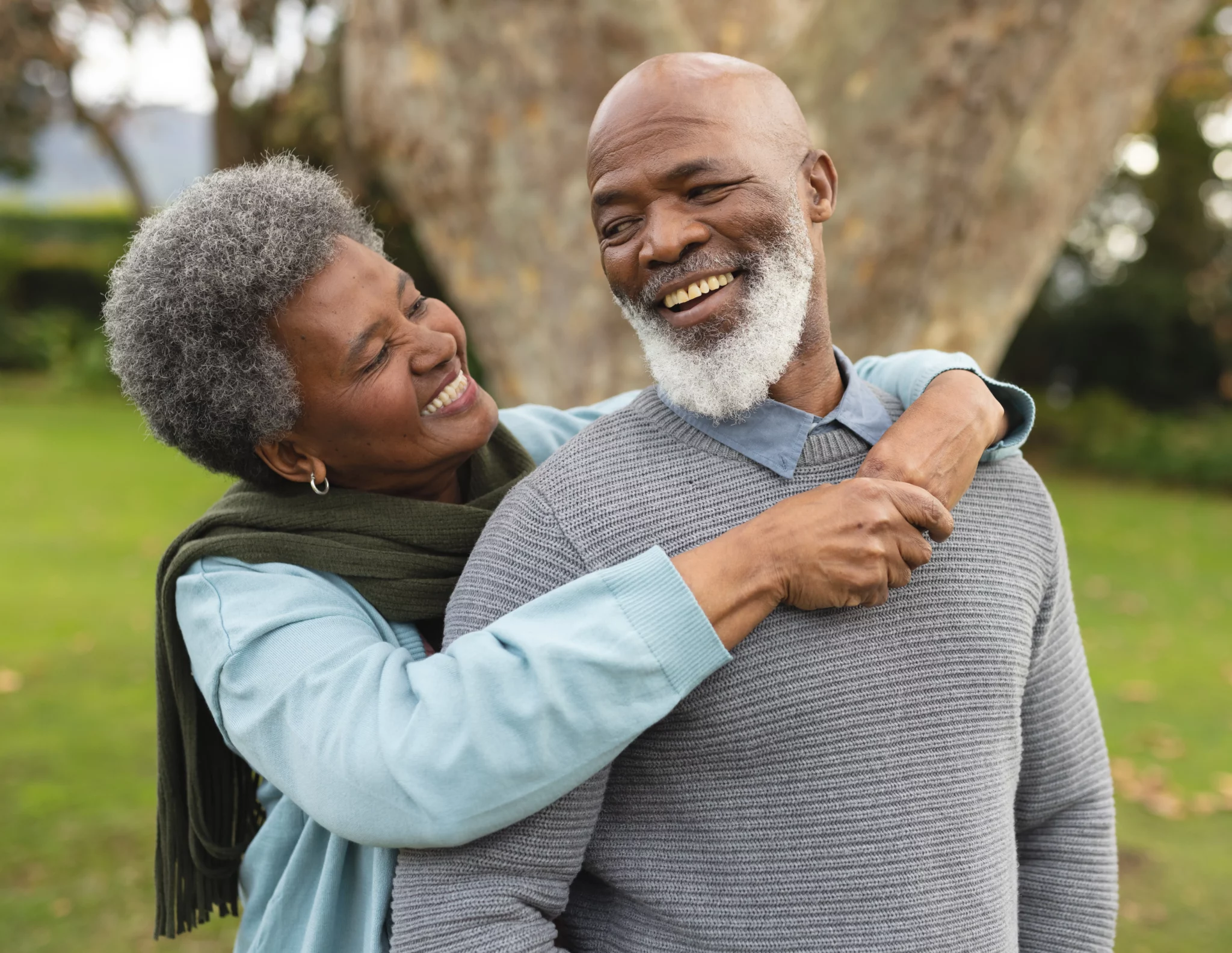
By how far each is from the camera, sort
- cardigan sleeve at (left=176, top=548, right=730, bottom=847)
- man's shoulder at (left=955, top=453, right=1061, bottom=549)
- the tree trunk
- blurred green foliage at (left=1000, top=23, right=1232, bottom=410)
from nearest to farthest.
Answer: cardigan sleeve at (left=176, top=548, right=730, bottom=847) < man's shoulder at (left=955, top=453, right=1061, bottom=549) < the tree trunk < blurred green foliage at (left=1000, top=23, right=1232, bottom=410)

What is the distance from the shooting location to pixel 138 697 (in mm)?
7043

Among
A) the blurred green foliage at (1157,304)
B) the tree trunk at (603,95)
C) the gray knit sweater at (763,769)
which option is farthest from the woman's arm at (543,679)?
the blurred green foliage at (1157,304)

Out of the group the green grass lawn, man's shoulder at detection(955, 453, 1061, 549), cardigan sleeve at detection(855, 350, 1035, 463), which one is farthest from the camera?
the green grass lawn

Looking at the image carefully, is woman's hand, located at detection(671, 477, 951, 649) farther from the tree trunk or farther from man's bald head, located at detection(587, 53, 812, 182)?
the tree trunk

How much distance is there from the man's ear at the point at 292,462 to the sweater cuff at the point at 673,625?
809mm

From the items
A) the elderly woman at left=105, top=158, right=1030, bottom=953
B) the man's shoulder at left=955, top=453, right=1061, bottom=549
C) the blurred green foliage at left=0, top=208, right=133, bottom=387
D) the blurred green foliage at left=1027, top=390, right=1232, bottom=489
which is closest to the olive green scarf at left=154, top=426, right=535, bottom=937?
the elderly woman at left=105, top=158, right=1030, bottom=953

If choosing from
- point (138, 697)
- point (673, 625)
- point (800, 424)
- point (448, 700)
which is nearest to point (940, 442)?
point (800, 424)

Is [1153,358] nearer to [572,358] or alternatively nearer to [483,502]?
[572,358]

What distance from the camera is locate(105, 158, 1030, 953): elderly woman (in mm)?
1610

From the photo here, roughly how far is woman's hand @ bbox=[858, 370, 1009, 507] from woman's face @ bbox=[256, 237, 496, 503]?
0.81m

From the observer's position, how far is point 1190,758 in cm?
650

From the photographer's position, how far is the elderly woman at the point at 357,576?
161cm

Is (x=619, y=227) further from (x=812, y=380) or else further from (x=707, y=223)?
(x=812, y=380)

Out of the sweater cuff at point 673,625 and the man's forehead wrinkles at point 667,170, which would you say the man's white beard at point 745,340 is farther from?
the sweater cuff at point 673,625
